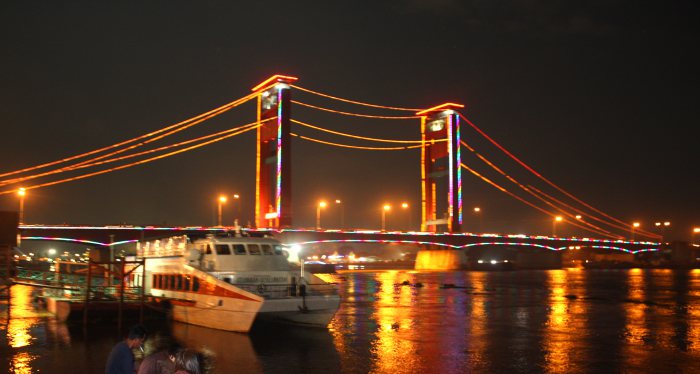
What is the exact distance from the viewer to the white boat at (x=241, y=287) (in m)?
24.9

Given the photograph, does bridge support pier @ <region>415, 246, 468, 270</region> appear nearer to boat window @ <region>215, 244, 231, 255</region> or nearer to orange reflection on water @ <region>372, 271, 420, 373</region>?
orange reflection on water @ <region>372, 271, 420, 373</region>

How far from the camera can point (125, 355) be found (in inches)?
381

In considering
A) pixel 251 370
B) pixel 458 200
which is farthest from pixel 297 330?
pixel 458 200

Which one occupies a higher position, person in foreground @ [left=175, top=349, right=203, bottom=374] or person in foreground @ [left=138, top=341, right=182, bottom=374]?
person in foreground @ [left=175, top=349, right=203, bottom=374]

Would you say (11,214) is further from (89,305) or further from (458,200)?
(458,200)

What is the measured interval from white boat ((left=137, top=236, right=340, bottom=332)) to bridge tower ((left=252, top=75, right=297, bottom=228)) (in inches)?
2327

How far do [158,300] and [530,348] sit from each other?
653 inches

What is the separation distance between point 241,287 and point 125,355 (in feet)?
54.1

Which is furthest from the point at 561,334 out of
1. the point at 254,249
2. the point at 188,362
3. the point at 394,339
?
the point at 188,362

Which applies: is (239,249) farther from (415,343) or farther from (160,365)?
(160,365)

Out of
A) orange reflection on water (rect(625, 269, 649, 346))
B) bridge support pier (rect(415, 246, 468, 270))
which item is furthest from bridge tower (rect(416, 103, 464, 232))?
orange reflection on water (rect(625, 269, 649, 346))

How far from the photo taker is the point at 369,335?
26.4 metres

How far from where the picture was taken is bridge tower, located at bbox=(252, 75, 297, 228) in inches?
3506


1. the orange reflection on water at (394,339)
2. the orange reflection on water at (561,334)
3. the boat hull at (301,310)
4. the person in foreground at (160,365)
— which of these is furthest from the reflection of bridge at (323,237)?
the person in foreground at (160,365)
